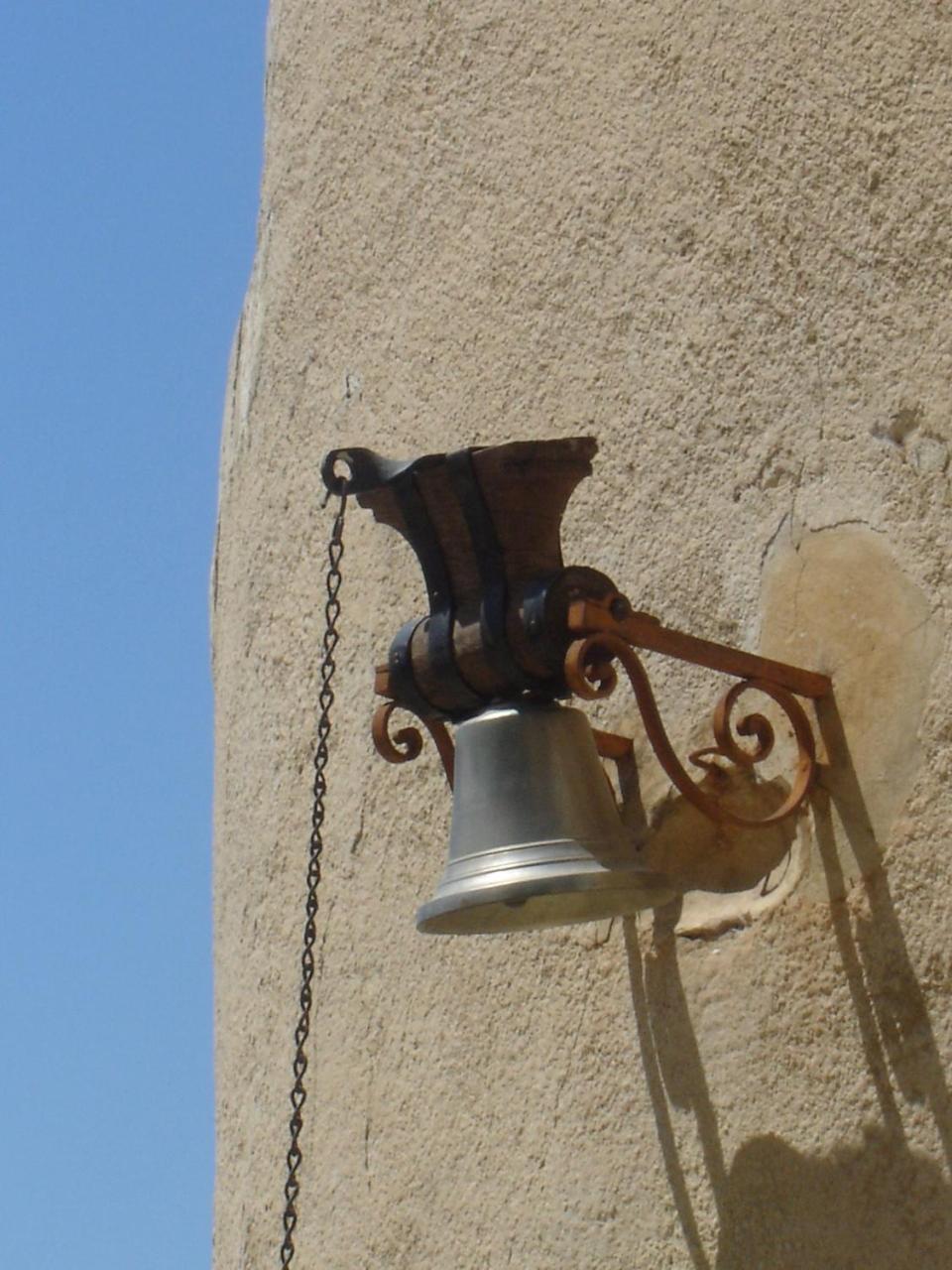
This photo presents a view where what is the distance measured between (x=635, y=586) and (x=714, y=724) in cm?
33

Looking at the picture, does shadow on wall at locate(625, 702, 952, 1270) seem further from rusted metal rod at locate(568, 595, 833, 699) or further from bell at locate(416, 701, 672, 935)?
bell at locate(416, 701, 672, 935)

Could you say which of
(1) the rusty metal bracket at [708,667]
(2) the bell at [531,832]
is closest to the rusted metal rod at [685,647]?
(1) the rusty metal bracket at [708,667]

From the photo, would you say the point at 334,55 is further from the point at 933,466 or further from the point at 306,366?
the point at 933,466

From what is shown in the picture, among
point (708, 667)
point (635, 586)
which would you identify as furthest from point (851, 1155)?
point (635, 586)

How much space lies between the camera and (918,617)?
1.86 metres

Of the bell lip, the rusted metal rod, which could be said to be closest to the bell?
the bell lip

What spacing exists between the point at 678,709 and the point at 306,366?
3.60 feet

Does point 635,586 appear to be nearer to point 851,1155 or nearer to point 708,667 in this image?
point 708,667

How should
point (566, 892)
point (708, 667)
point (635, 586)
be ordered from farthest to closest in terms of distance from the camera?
point (635, 586), point (708, 667), point (566, 892)

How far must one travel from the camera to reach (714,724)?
74.9 inches

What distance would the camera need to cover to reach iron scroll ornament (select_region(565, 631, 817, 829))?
178 cm

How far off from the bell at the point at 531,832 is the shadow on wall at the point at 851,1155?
19 centimetres

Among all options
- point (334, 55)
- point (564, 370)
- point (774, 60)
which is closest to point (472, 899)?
point (564, 370)

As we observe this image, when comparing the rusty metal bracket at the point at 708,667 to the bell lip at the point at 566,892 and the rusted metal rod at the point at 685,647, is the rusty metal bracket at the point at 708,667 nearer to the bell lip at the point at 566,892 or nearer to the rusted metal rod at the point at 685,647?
the rusted metal rod at the point at 685,647
